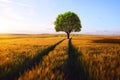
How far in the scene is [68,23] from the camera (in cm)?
7275

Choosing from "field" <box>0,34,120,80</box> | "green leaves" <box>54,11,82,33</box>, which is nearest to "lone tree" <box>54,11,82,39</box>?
"green leaves" <box>54,11,82,33</box>

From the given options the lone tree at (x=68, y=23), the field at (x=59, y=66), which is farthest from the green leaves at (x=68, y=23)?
the field at (x=59, y=66)

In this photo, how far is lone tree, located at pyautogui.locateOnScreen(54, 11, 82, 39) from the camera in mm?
72750

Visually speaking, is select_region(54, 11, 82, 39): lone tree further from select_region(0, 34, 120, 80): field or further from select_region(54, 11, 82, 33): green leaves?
select_region(0, 34, 120, 80): field

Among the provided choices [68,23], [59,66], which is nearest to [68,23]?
[68,23]

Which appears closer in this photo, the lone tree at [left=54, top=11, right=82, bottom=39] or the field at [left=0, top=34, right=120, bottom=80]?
the field at [left=0, top=34, right=120, bottom=80]

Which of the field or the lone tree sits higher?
the lone tree

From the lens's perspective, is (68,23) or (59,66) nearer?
(59,66)

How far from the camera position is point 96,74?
20.3 ft

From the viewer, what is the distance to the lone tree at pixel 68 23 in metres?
72.8

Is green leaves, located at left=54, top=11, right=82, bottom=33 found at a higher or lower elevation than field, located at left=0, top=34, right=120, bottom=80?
higher

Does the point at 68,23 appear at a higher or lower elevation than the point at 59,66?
higher

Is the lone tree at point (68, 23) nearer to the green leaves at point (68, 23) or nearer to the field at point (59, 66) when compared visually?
the green leaves at point (68, 23)

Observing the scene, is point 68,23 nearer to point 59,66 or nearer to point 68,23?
point 68,23
